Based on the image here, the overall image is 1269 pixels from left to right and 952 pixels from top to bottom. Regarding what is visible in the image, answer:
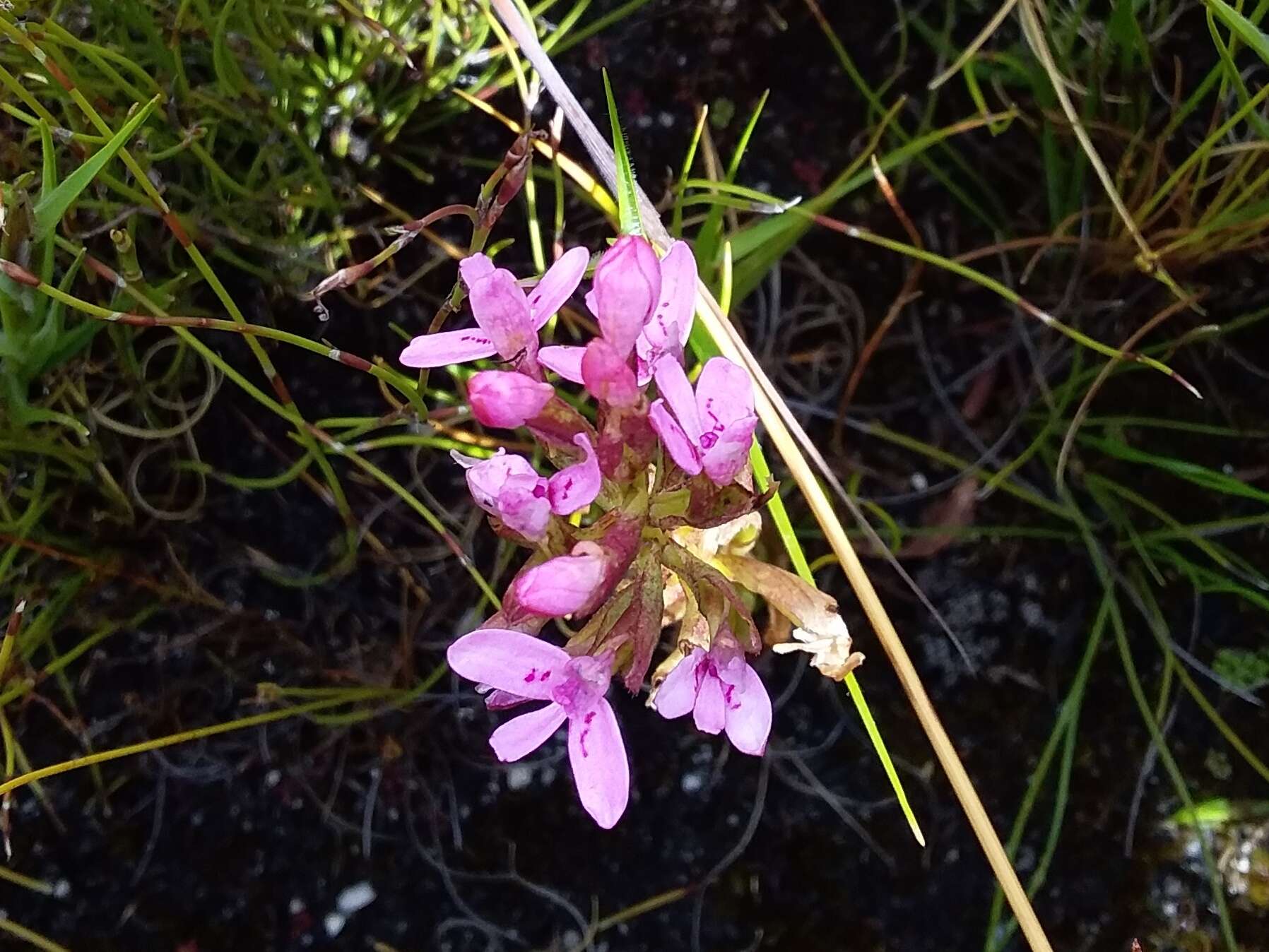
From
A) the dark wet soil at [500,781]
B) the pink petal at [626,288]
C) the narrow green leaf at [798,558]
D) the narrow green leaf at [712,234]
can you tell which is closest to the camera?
the pink petal at [626,288]

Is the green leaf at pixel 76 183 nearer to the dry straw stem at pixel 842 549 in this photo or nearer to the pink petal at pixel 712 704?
the dry straw stem at pixel 842 549

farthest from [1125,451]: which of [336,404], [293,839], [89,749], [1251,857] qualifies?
[89,749]

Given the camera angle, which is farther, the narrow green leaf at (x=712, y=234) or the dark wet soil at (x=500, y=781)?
the dark wet soil at (x=500, y=781)

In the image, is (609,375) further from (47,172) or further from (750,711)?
(47,172)

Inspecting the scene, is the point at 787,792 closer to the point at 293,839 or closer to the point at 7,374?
the point at 293,839

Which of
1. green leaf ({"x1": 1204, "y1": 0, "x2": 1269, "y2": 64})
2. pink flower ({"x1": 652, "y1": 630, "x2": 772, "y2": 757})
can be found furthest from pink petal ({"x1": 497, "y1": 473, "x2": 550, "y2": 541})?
green leaf ({"x1": 1204, "y1": 0, "x2": 1269, "y2": 64})

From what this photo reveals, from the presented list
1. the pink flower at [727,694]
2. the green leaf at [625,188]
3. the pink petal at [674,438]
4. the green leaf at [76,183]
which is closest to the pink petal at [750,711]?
the pink flower at [727,694]

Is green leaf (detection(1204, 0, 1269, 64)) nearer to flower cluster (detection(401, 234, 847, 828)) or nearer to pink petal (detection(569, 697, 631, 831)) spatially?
flower cluster (detection(401, 234, 847, 828))
